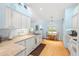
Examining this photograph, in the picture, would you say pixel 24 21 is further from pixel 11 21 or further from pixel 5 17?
pixel 5 17

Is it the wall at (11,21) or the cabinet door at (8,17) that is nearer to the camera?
the wall at (11,21)

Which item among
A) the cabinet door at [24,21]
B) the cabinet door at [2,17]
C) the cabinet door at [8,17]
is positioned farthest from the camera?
the cabinet door at [24,21]

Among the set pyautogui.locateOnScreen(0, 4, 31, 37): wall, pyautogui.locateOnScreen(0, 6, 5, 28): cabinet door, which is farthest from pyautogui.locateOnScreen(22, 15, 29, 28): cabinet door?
pyautogui.locateOnScreen(0, 6, 5, 28): cabinet door

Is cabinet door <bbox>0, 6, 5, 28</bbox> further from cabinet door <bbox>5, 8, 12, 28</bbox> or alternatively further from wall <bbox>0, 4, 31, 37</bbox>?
cabinet door <bbox>5, 8, 12, 28</bbox>

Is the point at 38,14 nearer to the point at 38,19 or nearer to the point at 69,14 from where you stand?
the point at 38,19

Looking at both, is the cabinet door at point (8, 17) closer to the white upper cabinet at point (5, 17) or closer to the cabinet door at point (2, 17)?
the white upper cabinet at point (5, 17)

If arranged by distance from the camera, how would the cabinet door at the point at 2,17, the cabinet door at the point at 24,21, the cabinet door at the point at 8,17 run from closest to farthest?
the cabinet door at the point at 2,17 → the cabinet door at the point at 8,17 → the cabinet door at the point at 24,21

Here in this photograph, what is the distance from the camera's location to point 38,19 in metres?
3.21

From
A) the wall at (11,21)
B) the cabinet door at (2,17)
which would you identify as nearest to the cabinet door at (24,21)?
the wall at (11,21)

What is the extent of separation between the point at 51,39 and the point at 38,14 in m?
0.85

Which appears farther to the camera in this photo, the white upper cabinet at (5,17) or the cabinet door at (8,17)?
the cabinet door at (8,17)

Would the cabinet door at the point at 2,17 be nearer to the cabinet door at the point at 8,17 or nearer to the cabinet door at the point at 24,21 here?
the cabinet door at the point at 8,17

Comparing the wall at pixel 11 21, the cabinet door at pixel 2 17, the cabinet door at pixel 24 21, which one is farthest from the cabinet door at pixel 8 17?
the cabinet door at pixel 24 21

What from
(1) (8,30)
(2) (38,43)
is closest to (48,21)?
(1) (8,30)
